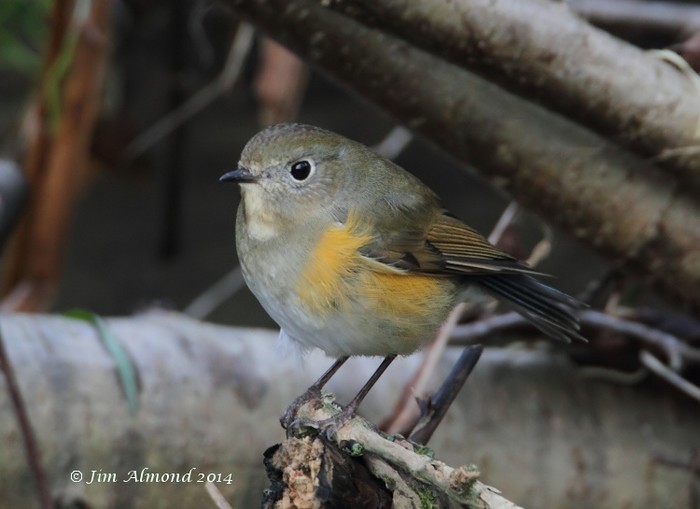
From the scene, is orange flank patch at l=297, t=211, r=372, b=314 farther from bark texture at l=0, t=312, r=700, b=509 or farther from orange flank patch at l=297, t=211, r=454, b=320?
bark texture at l=0, t=312, r=700, b=509

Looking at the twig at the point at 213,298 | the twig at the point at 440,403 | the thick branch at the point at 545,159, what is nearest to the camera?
the twig at the point at 440,403

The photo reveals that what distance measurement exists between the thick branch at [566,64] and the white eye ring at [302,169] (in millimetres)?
371

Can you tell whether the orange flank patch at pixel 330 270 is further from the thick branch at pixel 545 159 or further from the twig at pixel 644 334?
the twig at pixel 644 334

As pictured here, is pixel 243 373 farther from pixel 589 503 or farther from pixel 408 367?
pixel 589 503

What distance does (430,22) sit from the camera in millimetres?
2402

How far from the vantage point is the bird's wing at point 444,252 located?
92.0 inches

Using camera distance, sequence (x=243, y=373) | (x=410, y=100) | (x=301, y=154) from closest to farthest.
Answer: (x=301, y=154), (x=410, y=100), (x=243, y=373)

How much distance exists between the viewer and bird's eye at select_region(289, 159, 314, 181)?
2.29 metres

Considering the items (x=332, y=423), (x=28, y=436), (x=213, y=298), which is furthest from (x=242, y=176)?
(x=213, y=298)

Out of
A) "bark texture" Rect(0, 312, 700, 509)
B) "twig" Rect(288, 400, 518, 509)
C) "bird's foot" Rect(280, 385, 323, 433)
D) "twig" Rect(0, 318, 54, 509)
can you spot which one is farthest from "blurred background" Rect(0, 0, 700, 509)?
"twig" Rect(288, 400, 518, 509)

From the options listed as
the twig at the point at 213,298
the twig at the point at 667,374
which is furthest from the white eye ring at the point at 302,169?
the twig at the point at 213,298

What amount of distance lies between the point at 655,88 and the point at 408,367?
111 centimetres

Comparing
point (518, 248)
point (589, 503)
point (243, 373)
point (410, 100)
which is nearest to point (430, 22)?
point (410, 100)

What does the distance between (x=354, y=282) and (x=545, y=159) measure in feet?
2.91
